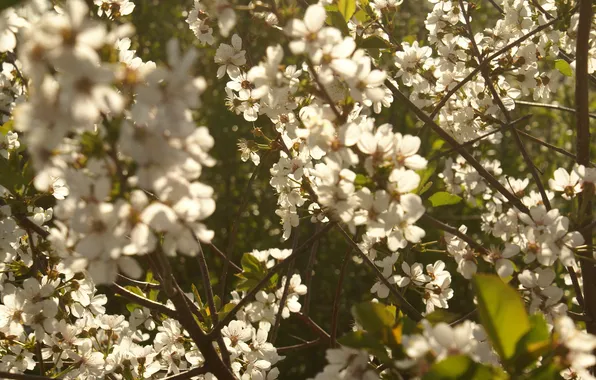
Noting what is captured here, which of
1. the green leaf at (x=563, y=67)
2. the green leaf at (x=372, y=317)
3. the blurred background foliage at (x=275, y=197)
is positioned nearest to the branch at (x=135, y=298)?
the green leaf at (x=372, y=317)

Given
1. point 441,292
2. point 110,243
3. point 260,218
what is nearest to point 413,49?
point 441,292

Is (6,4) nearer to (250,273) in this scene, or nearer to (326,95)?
(326,95)

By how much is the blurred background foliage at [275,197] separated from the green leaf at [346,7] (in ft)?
8.81

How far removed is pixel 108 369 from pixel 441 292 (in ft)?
3.41

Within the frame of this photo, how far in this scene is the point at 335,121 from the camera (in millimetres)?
1301

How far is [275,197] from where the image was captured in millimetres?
4203

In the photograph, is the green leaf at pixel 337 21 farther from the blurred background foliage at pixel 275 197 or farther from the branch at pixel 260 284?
the blurred background foliage at pixel 275 197

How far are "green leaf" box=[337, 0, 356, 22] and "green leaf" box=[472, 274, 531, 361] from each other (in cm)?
75

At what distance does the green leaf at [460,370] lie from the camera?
91 cm

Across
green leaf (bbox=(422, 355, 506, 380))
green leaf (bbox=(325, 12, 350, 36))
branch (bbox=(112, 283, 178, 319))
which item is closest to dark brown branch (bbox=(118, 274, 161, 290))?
branch (bbox=(112, 283, 178, 319))

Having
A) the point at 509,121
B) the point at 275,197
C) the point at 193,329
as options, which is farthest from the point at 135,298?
the point at 275,197

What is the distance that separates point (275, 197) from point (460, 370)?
3314 mm

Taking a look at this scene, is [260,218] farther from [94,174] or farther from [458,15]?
[94,174]

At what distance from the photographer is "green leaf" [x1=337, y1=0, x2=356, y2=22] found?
1456 mm
